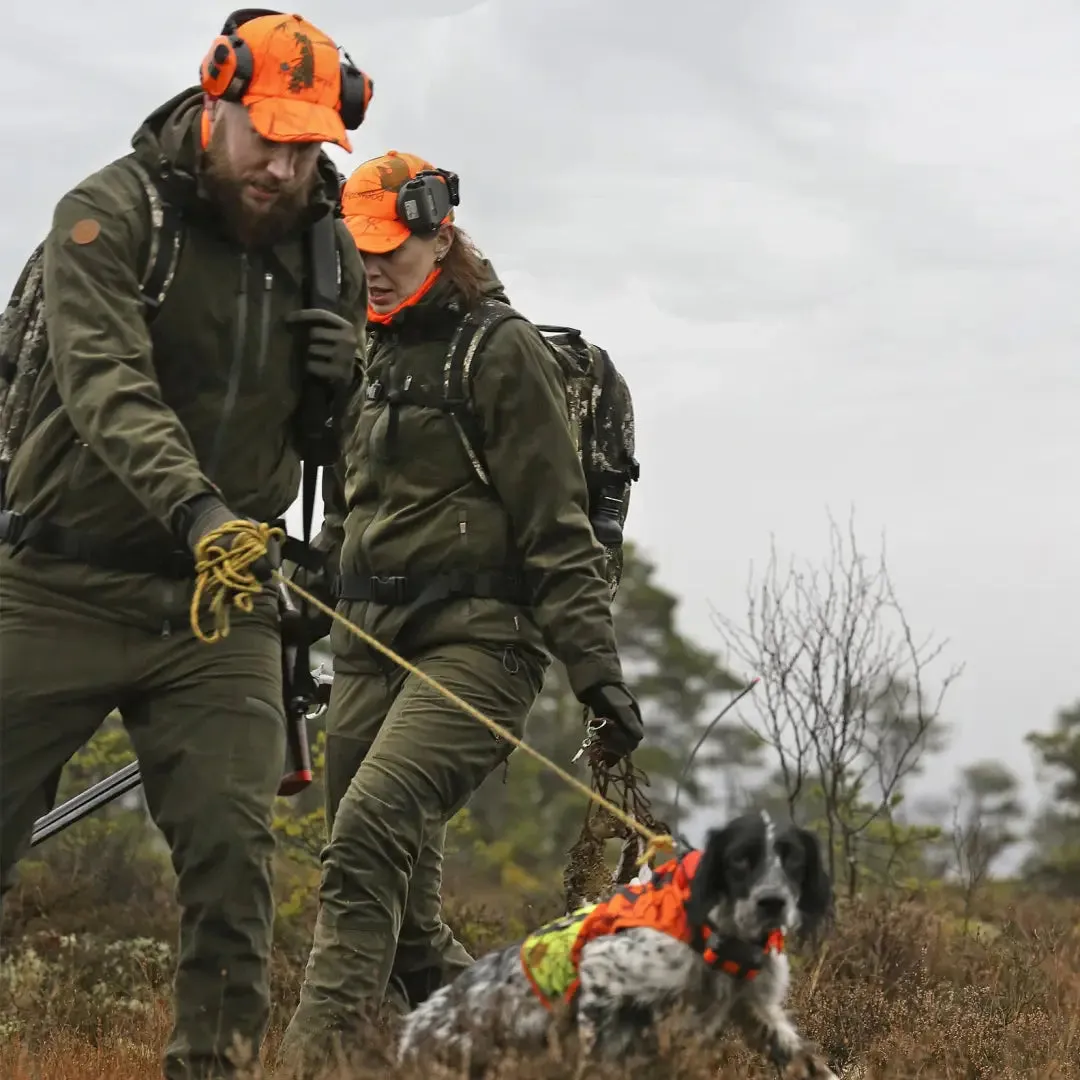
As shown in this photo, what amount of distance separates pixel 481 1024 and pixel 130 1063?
1201mm

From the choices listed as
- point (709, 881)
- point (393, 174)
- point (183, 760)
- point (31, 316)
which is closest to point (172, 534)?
point (183, 760)

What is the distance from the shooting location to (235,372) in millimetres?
5145

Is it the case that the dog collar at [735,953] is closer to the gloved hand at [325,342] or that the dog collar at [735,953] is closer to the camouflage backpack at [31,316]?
the gloved hand at [325,342]

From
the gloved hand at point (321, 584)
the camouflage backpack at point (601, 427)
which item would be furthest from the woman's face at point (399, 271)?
the gloved hand at point (321, 584)

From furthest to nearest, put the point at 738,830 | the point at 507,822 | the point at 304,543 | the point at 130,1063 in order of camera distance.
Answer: the point at 507,822 → the point at 130,1063 → the point at 304,543 → the point at 738,830

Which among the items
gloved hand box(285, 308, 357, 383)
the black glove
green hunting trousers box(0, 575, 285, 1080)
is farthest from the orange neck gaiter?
green hunting trousers box(0, 575, 285, 1080)

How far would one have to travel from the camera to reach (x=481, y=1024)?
538 cm

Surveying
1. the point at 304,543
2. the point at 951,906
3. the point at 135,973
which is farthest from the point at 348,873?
the point at 951,906

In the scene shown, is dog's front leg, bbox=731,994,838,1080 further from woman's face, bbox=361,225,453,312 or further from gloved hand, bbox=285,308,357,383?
woman's face, bbox=361,225,453,312

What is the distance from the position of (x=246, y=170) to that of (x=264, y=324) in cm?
39

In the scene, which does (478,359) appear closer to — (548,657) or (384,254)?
(384,254)

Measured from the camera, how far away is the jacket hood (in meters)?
5.05

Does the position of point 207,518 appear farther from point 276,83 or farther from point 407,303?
point 407,303

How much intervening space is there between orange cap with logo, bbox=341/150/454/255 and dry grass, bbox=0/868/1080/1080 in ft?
8.97
